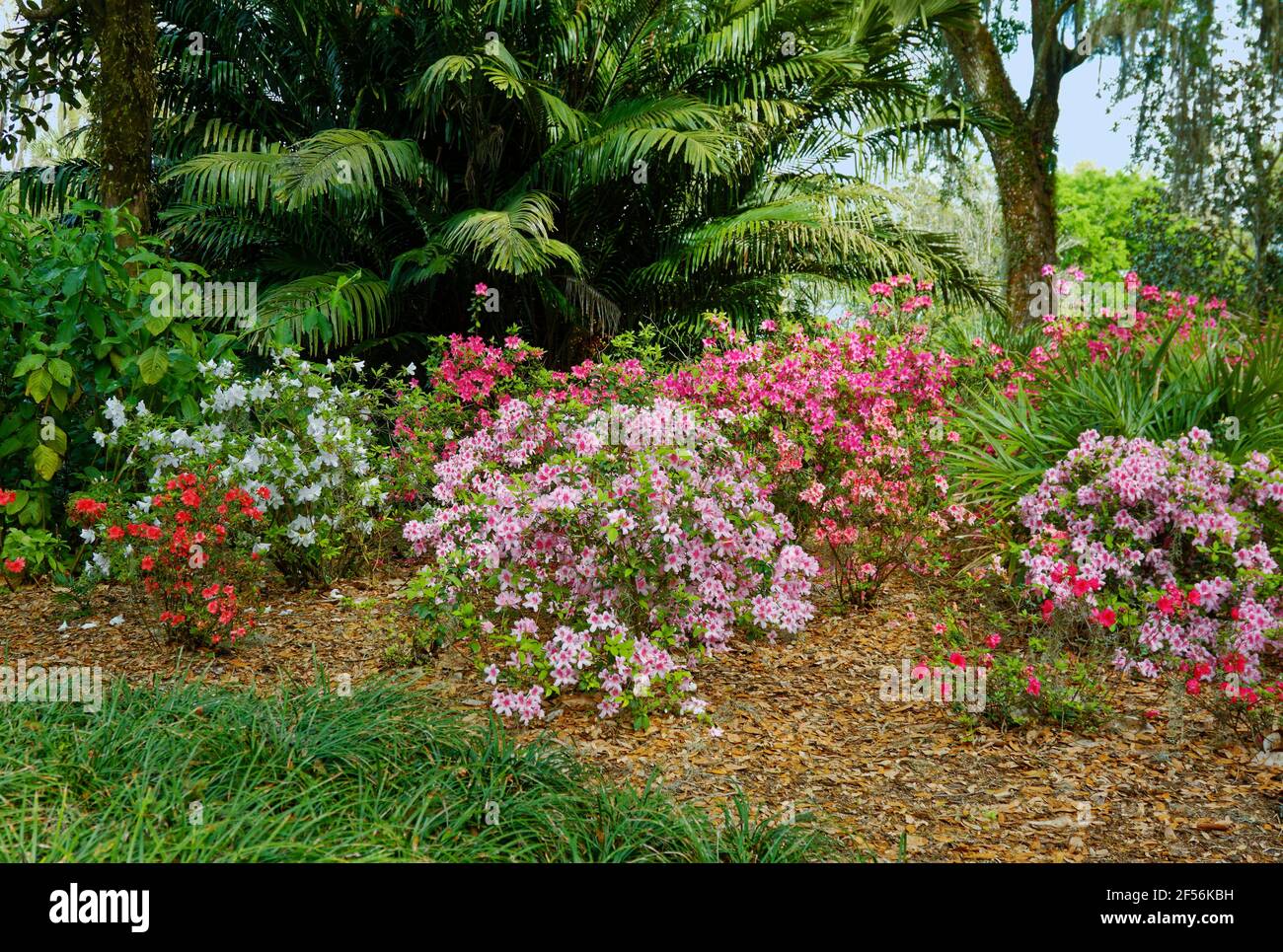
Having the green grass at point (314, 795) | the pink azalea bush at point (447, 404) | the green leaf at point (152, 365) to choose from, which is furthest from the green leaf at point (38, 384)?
the green grass at point (314, 795)

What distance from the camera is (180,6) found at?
923 cm

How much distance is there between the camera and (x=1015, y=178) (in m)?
11.9

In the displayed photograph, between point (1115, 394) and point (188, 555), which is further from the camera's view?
point (1115, 394)

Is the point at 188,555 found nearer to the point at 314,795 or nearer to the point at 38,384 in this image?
the point at 38,384

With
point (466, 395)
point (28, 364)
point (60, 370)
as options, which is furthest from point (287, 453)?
point (466, 395)

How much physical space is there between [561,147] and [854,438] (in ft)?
15.1

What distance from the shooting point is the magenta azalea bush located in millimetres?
3477

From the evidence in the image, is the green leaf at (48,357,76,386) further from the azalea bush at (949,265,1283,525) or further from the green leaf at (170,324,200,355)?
the azalea bush at (949,265,1283,525)

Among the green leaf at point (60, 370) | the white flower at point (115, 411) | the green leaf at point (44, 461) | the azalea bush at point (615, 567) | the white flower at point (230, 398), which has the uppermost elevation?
the green leaf at point (60, 370)

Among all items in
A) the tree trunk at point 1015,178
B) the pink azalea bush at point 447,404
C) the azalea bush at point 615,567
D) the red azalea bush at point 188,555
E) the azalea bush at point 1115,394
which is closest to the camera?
the azalea bush at point 615,567

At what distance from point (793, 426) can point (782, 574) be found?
113 centimetres

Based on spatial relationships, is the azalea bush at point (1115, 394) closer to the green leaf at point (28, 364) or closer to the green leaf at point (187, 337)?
the green leaf at point (187, 337)

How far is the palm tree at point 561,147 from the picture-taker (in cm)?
845

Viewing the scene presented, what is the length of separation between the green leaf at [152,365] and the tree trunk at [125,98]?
2.06 meters
